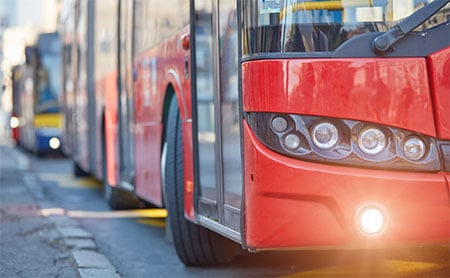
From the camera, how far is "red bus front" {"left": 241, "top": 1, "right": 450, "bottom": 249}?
16.5 feet

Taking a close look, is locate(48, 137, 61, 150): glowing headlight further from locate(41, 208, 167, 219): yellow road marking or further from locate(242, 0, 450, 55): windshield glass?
locate(242, 0, 450, 55): windshield glass

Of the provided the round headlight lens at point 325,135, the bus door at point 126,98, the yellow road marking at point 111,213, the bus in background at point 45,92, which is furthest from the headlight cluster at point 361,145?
the bus in background at point 45,92

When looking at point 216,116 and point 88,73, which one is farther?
point 88,73

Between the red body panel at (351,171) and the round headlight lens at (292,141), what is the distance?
0.07m

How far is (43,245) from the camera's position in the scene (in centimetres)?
850

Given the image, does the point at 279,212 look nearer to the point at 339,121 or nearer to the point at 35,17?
the point at 339,121

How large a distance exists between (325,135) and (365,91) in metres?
0.27

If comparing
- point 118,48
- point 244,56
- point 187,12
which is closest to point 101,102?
point 118,48

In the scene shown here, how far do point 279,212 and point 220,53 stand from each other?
4.18ft

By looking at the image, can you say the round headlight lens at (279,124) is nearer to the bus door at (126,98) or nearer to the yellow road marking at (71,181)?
the bus door at (126,98)

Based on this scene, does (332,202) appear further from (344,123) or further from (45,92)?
(45,92)

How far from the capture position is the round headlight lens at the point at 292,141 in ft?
16.6

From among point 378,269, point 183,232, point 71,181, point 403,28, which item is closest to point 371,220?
point 403,28

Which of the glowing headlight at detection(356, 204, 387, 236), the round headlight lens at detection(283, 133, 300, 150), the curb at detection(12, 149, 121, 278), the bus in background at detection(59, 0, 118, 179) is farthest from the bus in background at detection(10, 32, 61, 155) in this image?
the glowing headlight at detection(356, 204, 387, 236)
